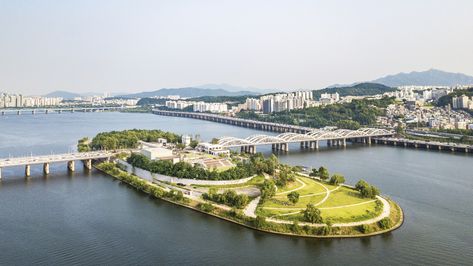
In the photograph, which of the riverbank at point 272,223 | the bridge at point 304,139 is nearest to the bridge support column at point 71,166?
the riverbank at point 272,223

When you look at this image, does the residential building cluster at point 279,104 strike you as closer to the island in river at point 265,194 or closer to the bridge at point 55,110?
the bridge at point 55,110

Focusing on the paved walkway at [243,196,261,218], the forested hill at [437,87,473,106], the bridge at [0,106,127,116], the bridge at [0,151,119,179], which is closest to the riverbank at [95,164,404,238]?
the paved walkway at [243,196,261,218]

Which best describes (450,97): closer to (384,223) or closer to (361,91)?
(361,91)

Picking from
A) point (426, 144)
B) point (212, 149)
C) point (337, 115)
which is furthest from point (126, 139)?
point (337, 115)

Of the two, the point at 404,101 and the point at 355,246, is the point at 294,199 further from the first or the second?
the point at 404,101

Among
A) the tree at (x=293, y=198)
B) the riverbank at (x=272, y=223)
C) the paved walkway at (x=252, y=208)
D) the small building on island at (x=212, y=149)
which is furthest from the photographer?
the small building on island at (x=212, y=149)
